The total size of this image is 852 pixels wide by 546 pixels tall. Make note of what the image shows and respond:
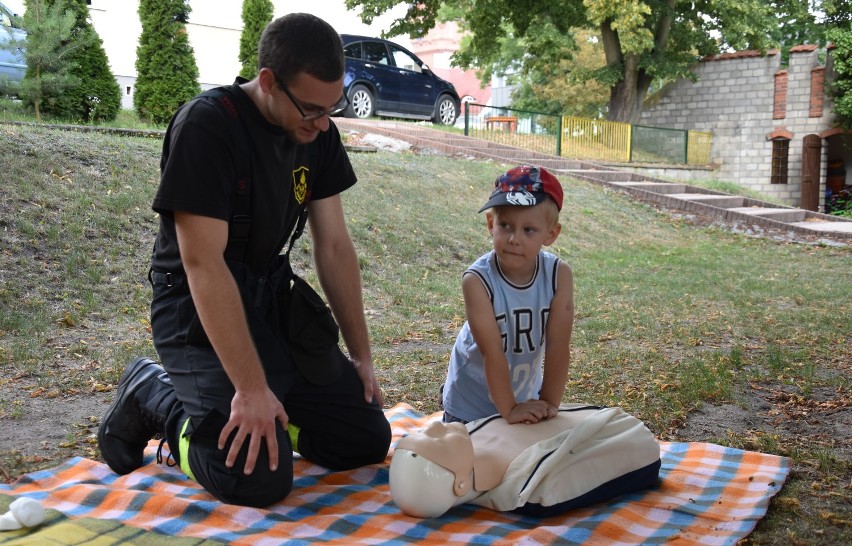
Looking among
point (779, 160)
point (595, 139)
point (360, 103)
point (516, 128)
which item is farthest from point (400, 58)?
point (779, 160)

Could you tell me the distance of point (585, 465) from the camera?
9.37ft

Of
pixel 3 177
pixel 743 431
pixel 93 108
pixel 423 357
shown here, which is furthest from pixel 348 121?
pixel 743 431

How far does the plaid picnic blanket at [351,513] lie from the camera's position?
2.52 m

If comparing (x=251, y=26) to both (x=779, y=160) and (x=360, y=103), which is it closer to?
(x=360, y=103)

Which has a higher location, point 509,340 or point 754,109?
point 754,109

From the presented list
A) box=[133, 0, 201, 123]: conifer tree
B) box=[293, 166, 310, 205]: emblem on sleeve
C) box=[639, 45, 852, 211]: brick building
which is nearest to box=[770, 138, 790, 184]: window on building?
box=[639, 45, 852, 211]: brick building

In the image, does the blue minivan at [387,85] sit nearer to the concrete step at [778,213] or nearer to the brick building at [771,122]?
the concrete step at [778,213]

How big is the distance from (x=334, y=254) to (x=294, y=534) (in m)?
1.16

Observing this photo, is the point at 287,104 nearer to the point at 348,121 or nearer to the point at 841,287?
the point at 841,287

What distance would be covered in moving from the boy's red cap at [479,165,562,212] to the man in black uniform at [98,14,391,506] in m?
0.64

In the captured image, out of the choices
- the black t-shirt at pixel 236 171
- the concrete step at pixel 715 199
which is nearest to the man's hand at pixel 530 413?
the black t-shirt at pixel 236 171

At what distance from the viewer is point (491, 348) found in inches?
120

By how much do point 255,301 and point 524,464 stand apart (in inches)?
43.5

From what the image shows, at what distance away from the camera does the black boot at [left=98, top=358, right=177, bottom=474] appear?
10.3 feet
